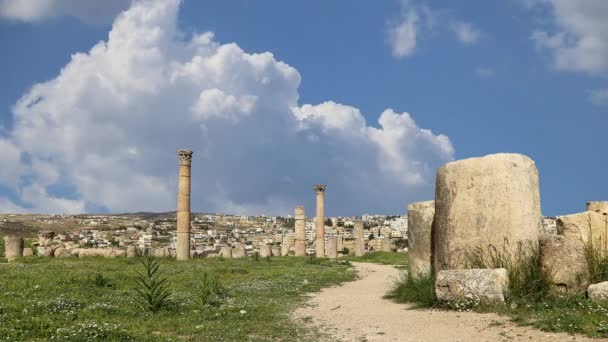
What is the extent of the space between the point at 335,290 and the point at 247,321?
7.68 meters

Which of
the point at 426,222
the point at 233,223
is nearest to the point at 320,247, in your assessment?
the point at 426,222

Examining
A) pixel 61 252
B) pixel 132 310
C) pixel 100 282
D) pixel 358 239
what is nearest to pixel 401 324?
pixel 132 310

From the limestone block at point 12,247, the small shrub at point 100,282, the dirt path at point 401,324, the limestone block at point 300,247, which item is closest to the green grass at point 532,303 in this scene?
the dirt path at point 401,324

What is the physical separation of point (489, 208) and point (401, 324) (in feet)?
12.1

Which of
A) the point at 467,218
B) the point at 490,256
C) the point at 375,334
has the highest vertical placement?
the point at 467,218

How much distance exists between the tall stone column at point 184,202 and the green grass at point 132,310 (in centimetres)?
1359

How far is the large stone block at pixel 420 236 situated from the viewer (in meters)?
16.2

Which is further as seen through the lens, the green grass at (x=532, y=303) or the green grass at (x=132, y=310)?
the green grass at (x=132, y=310)

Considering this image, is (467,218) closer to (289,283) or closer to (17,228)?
(289,283)

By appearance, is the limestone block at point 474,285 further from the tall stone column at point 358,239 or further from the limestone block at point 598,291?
the tall stone column at point 358,239

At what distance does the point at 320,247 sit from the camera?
4644cm

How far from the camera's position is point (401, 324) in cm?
1130

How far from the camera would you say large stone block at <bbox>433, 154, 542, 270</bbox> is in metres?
13.0

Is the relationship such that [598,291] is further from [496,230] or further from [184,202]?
[184,202]
